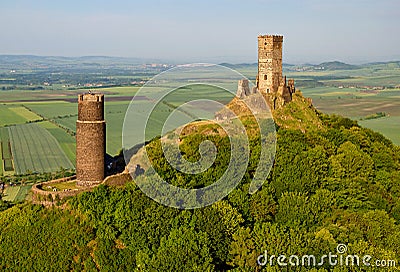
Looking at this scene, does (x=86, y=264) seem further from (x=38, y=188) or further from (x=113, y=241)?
(x=38, y=188)

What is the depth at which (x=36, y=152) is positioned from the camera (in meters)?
83.3

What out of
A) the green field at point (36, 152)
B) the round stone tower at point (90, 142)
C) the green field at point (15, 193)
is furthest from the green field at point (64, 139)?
the round stone tower at point (90, 142)

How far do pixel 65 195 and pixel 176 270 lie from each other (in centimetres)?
1016

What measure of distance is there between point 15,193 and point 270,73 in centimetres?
3274

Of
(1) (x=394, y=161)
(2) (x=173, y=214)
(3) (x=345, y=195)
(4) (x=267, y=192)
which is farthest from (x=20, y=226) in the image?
(1) (x=394, y=161)

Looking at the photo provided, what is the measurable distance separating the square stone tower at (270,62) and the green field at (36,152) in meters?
35.2

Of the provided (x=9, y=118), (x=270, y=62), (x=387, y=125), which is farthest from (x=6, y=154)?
(x=387, y=125)

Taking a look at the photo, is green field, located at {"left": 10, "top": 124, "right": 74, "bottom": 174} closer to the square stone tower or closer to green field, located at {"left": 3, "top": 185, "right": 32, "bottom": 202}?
green field, located at {"left": 3, "top": 185, "right": 32, "bottom": 202}

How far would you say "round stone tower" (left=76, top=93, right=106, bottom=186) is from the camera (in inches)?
1367

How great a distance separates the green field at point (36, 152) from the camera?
245 ft

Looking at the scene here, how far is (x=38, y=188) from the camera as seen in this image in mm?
34656

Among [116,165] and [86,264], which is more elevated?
[116,165]

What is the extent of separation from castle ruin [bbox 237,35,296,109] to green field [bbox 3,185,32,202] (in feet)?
89.8

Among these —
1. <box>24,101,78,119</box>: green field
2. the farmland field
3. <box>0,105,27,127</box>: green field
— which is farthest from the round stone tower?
<box>24,101,78,119</box>: green field
